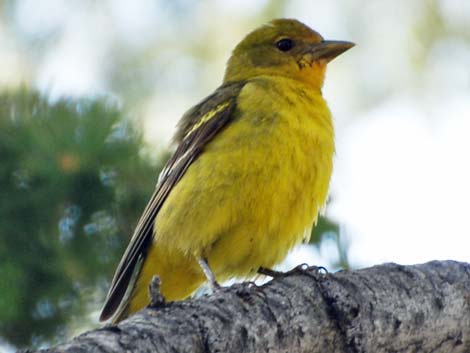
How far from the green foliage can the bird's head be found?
154 cm

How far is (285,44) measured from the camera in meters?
6.55

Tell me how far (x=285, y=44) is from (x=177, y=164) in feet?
5.37

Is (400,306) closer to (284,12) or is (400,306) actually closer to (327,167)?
(327,167)

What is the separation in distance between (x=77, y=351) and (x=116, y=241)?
95.3 inches

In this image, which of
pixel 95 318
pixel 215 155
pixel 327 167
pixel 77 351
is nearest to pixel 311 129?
pixel 327 167

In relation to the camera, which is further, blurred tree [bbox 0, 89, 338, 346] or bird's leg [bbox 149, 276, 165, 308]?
blurred tree [bbox 0, 89, 338, 346]

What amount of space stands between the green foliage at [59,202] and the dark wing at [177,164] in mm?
90

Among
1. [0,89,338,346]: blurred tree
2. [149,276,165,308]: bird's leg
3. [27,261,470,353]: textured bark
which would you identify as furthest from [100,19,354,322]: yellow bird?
[149,276,165,308]: bird's leg

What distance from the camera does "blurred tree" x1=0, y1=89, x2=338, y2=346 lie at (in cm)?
438

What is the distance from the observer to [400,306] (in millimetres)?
3873

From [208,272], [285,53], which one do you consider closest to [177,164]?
[208,272]

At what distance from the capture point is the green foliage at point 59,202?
4371mm

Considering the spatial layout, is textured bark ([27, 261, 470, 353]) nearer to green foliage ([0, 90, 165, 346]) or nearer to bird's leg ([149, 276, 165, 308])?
bird's leg ([149, 276, 165, 308])

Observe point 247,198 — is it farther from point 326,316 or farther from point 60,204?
point 326,316
